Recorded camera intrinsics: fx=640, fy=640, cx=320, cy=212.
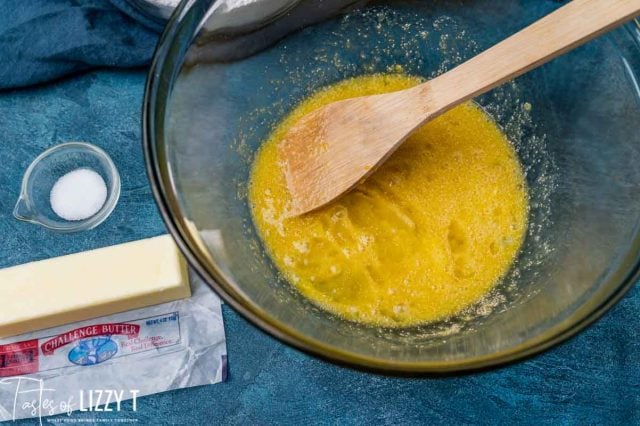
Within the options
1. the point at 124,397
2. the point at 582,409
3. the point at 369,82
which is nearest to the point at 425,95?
the point at 369,82

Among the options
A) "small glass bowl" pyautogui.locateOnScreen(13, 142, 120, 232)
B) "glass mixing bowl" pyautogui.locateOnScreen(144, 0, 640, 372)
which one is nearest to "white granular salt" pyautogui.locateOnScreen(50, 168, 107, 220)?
"small glass bowl" pyautogui.locateOnScreen(13, 142, 120, 232)

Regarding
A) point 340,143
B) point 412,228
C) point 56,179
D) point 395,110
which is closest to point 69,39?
point 56,179

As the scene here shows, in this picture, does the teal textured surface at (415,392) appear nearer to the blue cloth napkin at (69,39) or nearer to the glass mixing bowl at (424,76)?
the glass mixing bowl at (424,76)

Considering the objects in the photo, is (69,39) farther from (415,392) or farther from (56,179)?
(415,392)

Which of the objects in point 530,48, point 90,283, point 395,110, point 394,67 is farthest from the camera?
point 394,67

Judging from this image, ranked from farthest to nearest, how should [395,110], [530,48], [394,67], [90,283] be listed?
[394,67], [90,283], [395,110], [530,48]
